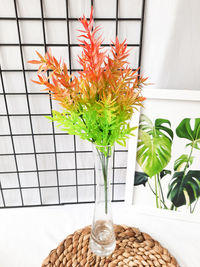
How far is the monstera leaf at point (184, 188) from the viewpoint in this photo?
78cm

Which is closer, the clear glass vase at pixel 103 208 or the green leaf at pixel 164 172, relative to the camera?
the clear glass vase at pixel 103 208

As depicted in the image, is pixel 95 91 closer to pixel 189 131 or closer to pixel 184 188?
pixel 189 131

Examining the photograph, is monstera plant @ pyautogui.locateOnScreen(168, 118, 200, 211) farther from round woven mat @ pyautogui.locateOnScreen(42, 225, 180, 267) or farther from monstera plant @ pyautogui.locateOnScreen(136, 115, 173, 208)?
round woven mat @ pyautogui.locateOnScreen(42, 225, 180, 267)

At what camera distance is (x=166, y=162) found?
771mm

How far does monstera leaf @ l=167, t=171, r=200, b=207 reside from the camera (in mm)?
781

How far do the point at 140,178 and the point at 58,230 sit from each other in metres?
0.34

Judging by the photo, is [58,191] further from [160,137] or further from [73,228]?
[160,137]

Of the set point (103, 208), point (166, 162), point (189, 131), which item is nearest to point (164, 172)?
point (166, 162)

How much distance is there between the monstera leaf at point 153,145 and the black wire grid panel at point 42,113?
2.9 inches

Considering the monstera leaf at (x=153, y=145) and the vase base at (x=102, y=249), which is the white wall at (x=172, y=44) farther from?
the vase base at (x=102, y=249)

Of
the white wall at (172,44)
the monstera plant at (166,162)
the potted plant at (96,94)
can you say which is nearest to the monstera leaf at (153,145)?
the monstera plant at (166,162)

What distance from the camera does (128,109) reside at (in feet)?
Result: 1.65

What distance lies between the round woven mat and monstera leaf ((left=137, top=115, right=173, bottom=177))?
0.74ft

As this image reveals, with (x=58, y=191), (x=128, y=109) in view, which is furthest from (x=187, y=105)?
(x=58, y=191)
